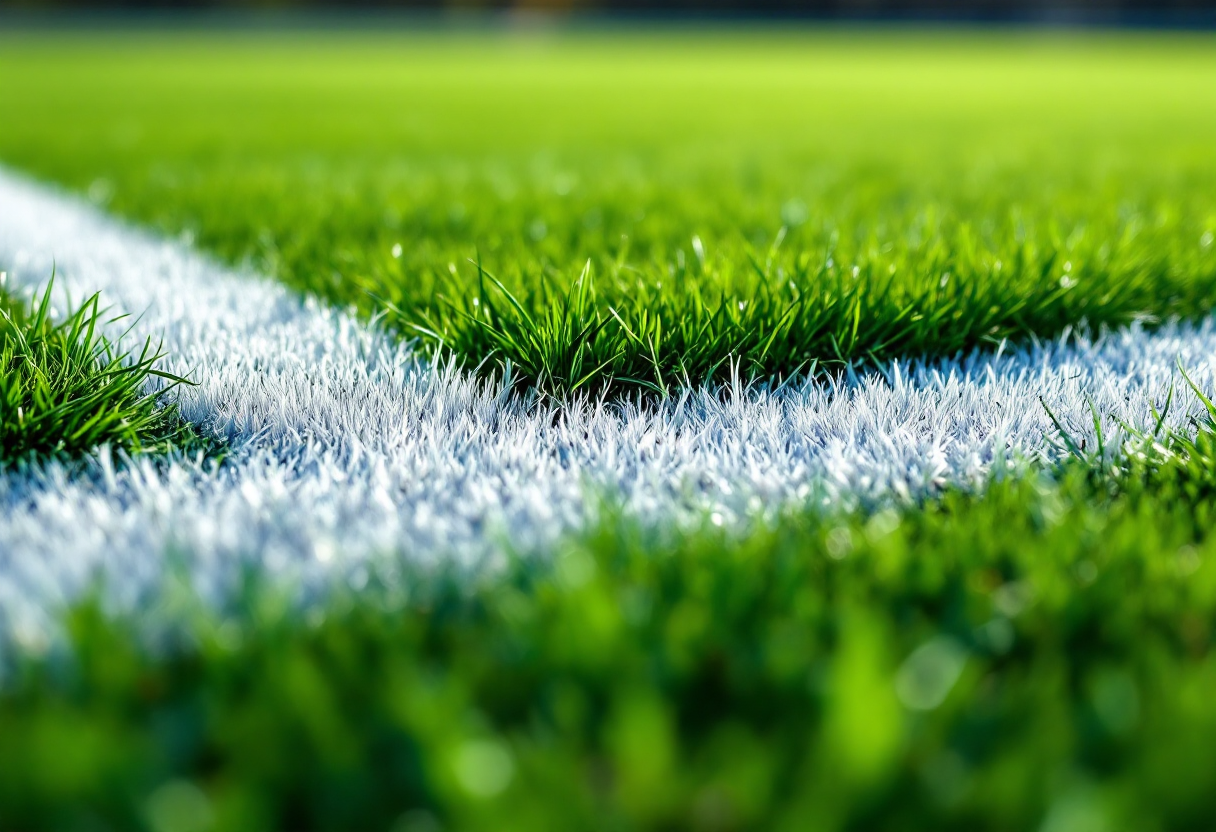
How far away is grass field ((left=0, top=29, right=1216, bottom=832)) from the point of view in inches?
34.8

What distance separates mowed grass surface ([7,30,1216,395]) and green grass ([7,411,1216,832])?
0.78 metres

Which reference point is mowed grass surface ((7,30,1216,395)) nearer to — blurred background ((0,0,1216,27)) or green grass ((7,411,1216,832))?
green grass ((7,411,1216,832))

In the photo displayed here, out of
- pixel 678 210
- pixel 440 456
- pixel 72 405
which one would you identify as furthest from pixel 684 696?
pixel 678 210

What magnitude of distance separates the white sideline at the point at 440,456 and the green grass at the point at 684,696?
12 centimetres

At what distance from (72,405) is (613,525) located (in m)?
0.93

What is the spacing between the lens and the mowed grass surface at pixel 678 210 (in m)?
2.12

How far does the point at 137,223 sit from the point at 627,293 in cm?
241

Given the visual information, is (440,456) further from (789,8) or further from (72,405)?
(789,8)

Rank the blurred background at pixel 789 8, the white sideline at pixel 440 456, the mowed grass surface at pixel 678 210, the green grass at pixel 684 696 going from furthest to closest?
the blurred background at pixel 789 8 → the mowed grass surface at pixel 678 210 → the white sideline at pixel 440 456 → the green grass at pixel 684 696

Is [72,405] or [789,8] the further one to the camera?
[789,8]

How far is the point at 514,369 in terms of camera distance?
6.77 ft

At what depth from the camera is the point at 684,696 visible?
104 cm

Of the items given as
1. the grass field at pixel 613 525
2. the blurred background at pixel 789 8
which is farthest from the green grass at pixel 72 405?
the blurred background at pixel 789 8

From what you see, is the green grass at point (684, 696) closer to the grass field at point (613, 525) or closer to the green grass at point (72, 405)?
the grass field at point (613, 525)
